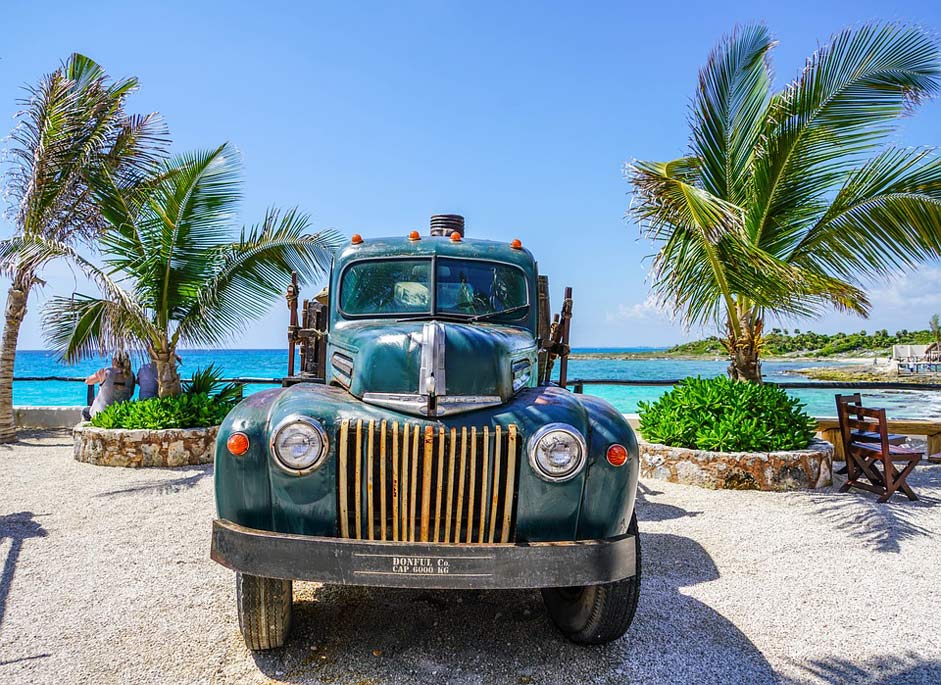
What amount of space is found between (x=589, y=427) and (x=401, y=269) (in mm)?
2047

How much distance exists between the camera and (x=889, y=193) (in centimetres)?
788

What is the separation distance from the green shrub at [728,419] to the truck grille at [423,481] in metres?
5.33

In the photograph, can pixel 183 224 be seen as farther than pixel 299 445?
Yes

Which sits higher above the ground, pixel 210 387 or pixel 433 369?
pixel 433 369

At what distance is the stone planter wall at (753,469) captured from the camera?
7.30 metres

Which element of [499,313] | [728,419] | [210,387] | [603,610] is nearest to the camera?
[603,610]

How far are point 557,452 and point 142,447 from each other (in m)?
7.21

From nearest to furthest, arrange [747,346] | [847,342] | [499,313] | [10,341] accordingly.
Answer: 1. [499,313]
2. [747,346]
3. [10,341]
4. [847,342]

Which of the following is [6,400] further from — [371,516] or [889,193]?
[889,193]

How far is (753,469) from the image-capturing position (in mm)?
7328

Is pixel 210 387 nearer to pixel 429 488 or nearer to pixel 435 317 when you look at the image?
pixel 435 317

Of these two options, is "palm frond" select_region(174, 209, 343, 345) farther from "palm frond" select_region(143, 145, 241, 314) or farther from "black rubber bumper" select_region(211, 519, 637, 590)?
"black rubber bumper" select_region(211, 519, 637, 590)

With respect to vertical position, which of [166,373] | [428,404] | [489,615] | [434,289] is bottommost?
[489,615]

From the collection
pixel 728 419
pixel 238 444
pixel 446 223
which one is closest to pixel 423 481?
pixel 238 444
